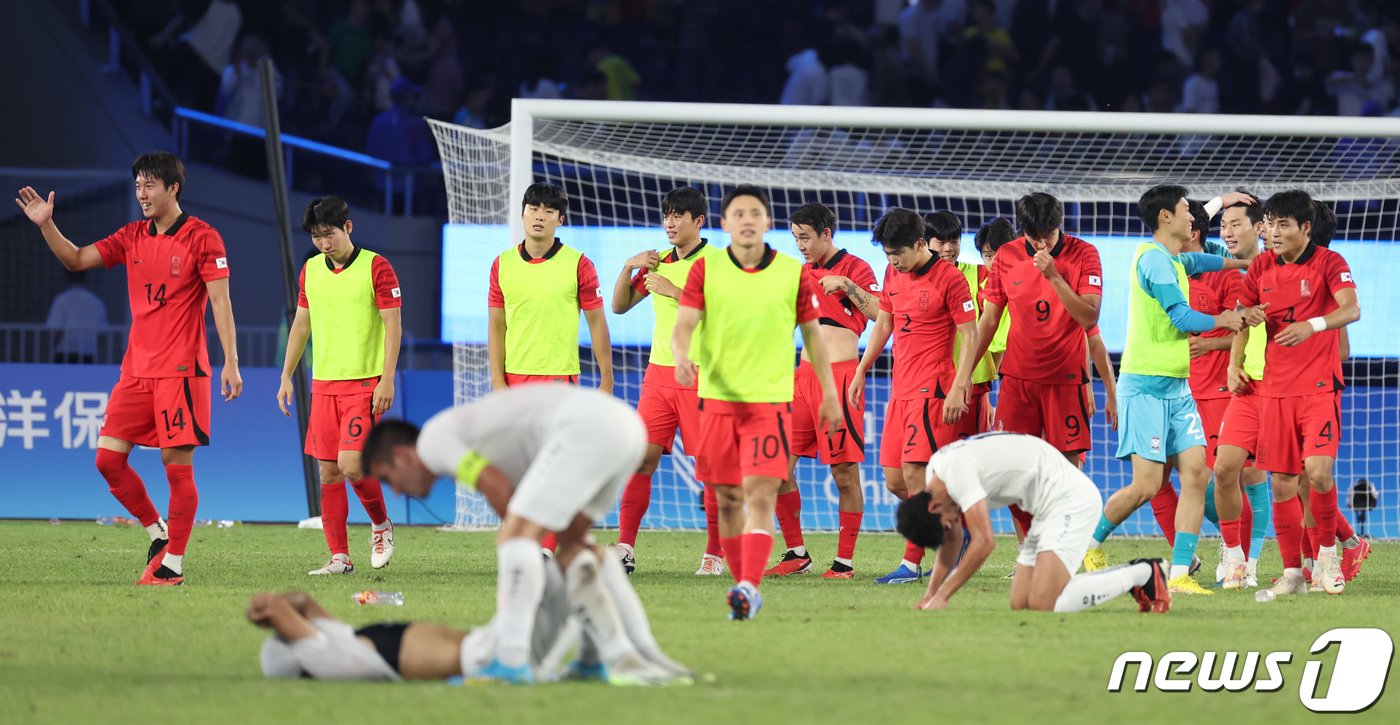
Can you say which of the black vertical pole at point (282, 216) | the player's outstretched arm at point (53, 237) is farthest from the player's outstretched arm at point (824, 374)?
the black vertical pole at point (282, 216)

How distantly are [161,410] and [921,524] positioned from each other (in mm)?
4299

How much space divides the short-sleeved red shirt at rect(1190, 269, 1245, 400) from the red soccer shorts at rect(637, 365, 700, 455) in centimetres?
307

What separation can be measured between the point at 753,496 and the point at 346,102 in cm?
1221

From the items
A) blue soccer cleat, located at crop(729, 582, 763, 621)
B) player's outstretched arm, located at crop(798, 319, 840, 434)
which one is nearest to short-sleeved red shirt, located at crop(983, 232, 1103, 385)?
player's outstretched arm, located at crop(798, 319, 840, 434)

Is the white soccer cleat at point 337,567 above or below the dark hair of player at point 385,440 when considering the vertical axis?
below

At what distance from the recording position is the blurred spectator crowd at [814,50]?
20016mm

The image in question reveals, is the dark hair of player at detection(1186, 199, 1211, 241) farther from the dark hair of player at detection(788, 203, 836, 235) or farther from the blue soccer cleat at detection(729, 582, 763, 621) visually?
the blue soccer cleat at detection(729, 582, 763, 621)

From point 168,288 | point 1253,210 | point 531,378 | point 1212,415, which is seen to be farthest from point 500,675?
point 1212,415

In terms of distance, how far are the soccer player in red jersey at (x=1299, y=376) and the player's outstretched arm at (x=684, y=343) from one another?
3.19 metres

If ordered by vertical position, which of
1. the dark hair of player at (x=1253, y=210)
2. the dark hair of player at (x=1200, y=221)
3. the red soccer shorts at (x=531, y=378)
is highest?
the dark hair of player at (x=1253, y=210)

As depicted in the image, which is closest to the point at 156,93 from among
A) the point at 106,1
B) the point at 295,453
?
the point at 106,1

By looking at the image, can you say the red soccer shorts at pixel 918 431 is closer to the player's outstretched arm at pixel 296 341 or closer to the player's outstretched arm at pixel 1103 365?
the player's outstretched arm at pixel 1103 365

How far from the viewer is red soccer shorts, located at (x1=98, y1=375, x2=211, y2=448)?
909cm

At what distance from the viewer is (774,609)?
784cm
